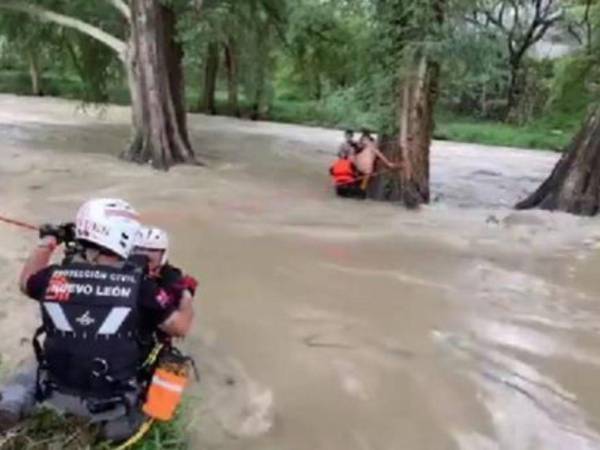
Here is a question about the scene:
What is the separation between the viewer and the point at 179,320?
3965 mm

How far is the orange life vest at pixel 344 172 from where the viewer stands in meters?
14.1

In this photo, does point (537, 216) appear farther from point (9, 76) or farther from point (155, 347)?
point (9, 76)

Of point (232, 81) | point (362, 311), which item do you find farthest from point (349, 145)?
point (232, 81)

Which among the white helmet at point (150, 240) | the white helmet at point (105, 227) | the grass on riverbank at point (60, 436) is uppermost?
the white helmet at point (105, 227)

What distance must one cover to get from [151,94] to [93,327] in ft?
44.7

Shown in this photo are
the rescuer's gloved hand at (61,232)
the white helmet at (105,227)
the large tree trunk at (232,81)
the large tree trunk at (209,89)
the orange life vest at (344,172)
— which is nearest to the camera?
the white helmet at (105,227)

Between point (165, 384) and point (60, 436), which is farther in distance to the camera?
point (60, 436)

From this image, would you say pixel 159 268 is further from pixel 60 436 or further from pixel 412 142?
pixel 412 142

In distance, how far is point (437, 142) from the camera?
29.1 m

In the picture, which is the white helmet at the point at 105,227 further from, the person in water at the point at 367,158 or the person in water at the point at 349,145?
the person in water at the point at 349,145

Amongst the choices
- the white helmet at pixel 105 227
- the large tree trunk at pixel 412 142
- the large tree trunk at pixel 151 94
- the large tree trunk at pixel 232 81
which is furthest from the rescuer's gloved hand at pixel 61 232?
the large tree trunk at pixel 232 81

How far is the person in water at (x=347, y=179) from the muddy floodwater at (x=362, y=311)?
300mm

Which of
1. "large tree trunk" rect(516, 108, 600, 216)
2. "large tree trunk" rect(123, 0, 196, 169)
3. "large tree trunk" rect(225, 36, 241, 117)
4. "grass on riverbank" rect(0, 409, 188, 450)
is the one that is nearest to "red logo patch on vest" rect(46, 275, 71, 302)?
"grass on riverbank" rect(0, 409, 188, 450)

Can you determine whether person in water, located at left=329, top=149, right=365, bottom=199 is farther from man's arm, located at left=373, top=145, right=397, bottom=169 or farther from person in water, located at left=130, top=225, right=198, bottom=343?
person in water, located at left=130, top=225, right=198, bottom=343
